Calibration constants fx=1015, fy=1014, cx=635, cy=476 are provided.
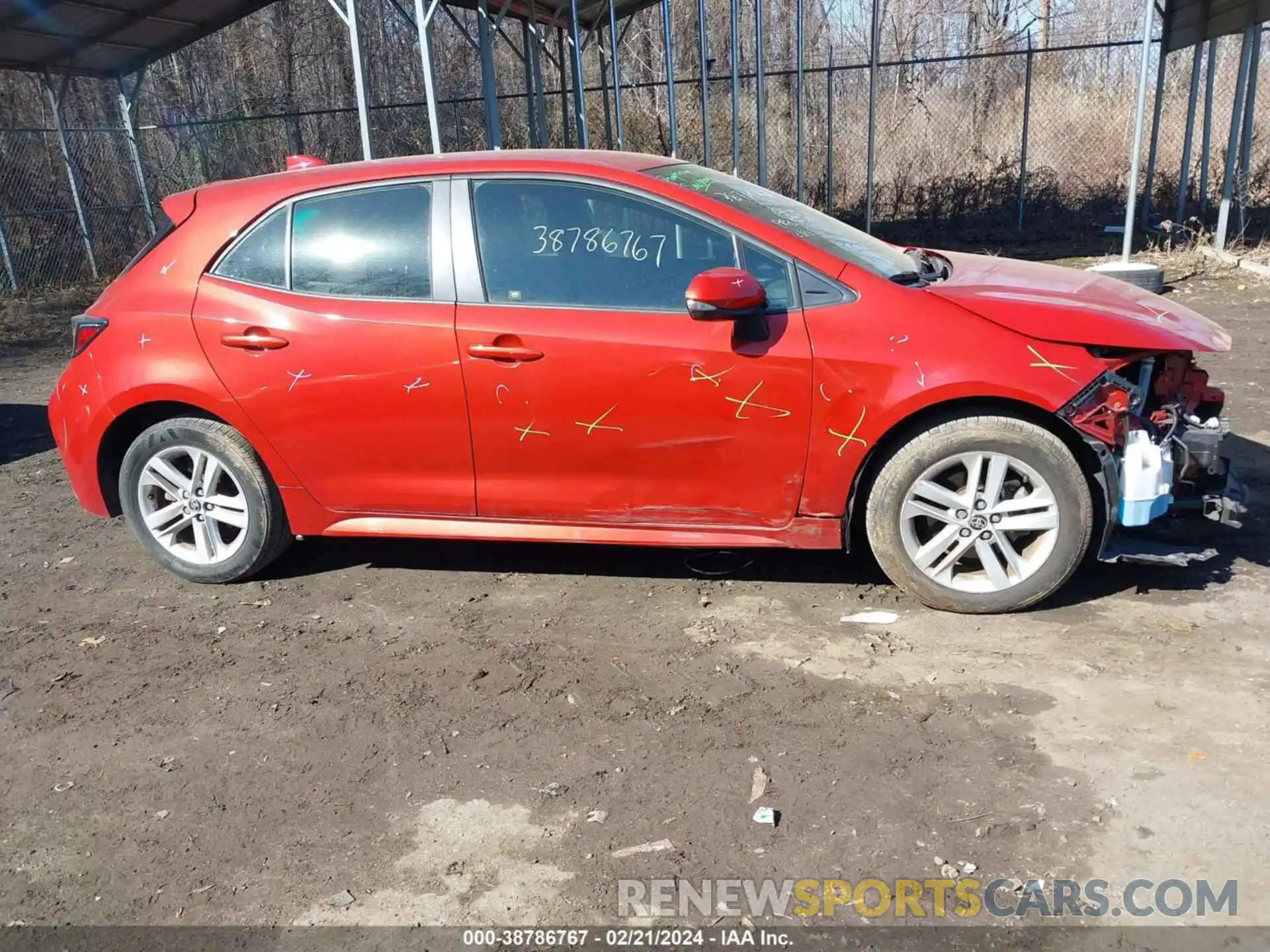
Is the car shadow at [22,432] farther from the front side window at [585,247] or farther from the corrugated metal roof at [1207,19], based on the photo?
the corrugated metal roof at [1207,19]

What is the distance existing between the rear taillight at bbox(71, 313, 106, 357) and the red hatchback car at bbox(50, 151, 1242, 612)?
0.02m

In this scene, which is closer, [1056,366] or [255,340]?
[1056,366]

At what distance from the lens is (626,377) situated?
3.88 metres

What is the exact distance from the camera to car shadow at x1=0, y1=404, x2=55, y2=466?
287 inches

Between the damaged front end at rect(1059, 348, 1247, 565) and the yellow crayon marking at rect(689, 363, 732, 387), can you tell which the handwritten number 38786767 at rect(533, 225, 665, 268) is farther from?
the damaged front end at rect(1059, 348, 1247, 565)

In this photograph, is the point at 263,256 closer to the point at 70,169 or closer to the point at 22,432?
the point at 22,432

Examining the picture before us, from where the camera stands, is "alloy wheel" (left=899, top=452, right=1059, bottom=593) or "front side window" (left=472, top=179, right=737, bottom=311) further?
"front side window" (left=472, top=179, right=737, bottom=311)

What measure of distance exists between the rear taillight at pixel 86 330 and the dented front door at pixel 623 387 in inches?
68.0

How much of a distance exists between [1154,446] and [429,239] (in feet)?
9.49

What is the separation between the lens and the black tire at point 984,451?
3688mm

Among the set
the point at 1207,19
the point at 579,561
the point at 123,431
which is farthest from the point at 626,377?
the point at 1207,19

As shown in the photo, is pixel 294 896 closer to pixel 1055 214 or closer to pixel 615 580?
pixel 615 580

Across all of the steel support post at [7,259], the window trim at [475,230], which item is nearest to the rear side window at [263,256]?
the window trim at [475,230]

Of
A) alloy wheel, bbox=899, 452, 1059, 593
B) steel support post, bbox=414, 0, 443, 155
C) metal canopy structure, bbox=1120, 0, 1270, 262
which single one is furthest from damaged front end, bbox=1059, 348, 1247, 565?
steel support post, bbox=414, 0, 443, 155
